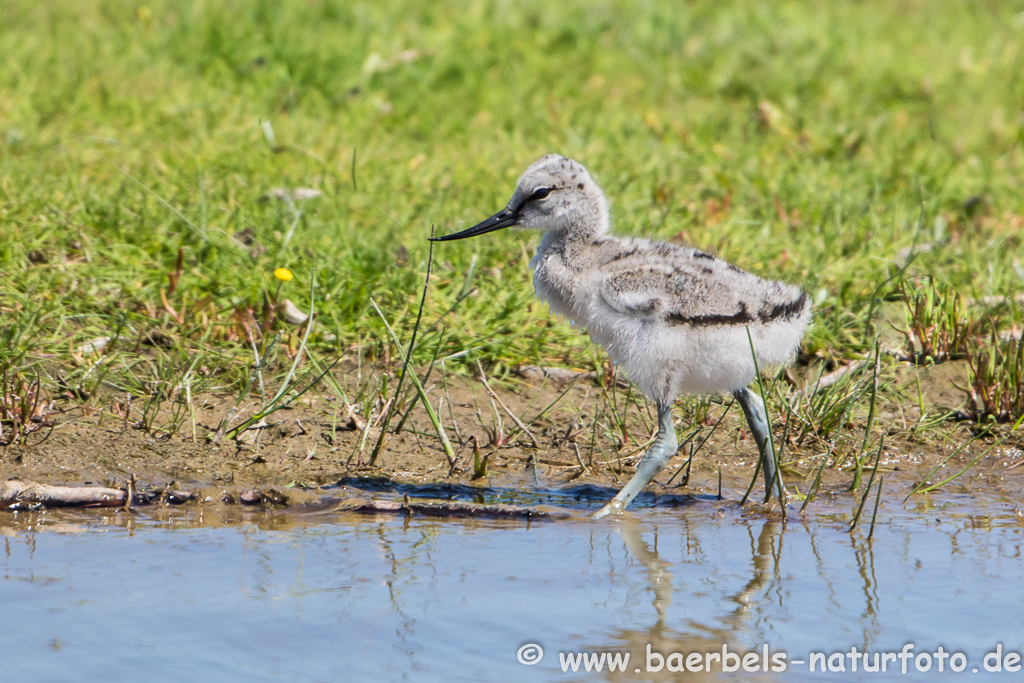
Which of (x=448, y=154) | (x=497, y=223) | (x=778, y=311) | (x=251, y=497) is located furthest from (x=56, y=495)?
(x=448, y=154)

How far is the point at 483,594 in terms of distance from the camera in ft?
10.3

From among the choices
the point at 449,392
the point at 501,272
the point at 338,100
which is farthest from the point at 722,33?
the point at 449,392

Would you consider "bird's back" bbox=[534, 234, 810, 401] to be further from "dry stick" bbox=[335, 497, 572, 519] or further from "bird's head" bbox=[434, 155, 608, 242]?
"dry stick" bbox=[335, 497, 572, 519]

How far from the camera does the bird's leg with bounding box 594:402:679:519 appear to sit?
3.88 metres

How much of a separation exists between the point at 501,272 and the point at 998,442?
2.15 meters

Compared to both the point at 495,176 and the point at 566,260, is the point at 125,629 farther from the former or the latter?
the point at 495,176

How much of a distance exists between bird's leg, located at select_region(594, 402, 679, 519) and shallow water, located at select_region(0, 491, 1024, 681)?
0.28 ft

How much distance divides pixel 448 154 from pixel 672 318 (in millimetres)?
Answer: 3212

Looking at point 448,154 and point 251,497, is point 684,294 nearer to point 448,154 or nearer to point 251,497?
point 251,497

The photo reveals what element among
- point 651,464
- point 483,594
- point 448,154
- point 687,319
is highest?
point 448,154

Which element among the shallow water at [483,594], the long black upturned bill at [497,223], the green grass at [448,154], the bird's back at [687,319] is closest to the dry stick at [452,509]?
the shallow water at [483,594]

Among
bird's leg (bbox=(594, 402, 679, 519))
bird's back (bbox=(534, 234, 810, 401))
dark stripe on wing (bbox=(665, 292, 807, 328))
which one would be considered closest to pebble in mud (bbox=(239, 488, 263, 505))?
bird's leg (bbox=(594, 402, 679, 519))

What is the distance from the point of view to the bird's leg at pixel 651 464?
3.88 m

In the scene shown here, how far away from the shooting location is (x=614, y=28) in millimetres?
8750
